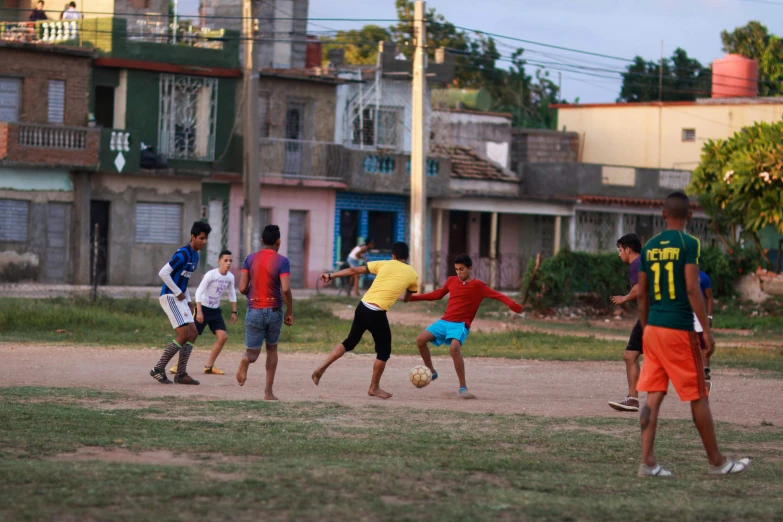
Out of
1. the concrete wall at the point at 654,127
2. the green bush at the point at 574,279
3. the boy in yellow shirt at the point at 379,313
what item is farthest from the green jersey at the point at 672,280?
the concrete wall at the point at 654,127

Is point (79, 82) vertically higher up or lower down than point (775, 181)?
higher up

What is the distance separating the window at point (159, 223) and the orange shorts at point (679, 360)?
30.3 m

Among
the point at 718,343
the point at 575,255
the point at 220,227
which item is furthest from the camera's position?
the point at 220,227

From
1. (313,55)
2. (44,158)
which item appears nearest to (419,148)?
(313,55)

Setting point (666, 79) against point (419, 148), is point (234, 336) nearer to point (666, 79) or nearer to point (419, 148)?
point (419, 148)

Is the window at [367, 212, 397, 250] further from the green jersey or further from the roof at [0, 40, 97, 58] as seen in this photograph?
the green jersey

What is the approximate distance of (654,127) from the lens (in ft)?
174

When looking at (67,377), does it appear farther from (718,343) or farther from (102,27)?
(102,27)

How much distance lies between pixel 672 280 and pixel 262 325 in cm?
530

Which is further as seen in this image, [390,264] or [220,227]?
[220,227]

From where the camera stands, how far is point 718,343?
2448 centimetres

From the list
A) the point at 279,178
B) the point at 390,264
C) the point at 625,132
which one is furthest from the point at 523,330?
the point at 625,132

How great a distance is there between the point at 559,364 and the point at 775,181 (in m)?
11.4

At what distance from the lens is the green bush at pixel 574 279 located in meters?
29.4
